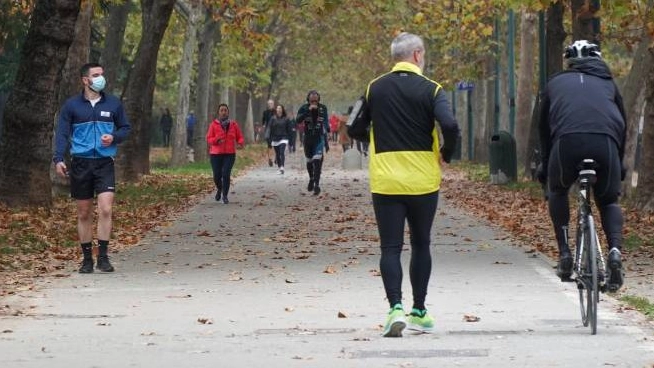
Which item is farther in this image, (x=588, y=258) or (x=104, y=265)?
(x=104, y=265)

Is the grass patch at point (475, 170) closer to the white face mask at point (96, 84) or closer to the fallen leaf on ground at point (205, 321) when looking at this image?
the white face mask at point (96, 84)

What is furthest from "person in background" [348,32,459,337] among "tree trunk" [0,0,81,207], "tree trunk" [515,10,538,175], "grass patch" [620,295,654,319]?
"tree trunk" [515,10,538,175]

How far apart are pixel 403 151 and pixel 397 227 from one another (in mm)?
478

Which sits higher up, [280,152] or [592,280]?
[592,280]

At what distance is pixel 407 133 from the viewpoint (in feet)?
32.7

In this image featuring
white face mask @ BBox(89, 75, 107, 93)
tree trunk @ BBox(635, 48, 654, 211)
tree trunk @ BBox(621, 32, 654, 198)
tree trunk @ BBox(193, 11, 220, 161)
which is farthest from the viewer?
tree trunk @ BBox(193, 11, 220, 161)

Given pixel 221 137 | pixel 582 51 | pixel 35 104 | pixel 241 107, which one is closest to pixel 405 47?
pixel 582 51

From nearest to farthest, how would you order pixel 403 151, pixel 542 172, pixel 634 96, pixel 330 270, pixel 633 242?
pixel 403 151, pixel 542 172, pixel 330 270, pixel 633 242, pixel 634 96

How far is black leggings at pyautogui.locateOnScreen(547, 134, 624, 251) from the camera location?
1012 cm

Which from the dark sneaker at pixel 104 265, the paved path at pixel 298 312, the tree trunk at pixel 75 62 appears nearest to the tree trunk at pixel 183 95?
the tree trunk at pixel 75 62

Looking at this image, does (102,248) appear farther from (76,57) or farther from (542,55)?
(542,55)

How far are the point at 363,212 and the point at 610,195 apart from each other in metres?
14.1

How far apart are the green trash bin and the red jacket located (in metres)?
8.01

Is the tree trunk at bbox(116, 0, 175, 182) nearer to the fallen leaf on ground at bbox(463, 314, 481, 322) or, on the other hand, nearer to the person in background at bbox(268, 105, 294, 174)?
the person in background at bbox(268, 105, 294, 174)
